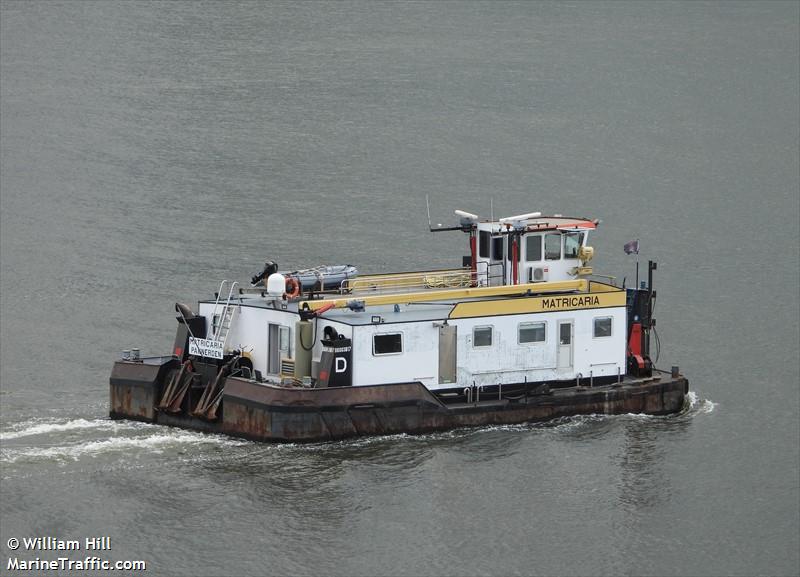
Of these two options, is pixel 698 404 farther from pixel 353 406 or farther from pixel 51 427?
pixel 51 427

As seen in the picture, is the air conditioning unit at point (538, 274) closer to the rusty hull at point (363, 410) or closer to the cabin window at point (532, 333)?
the cabin window at point (532, 333)

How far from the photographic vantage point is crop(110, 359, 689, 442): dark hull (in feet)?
114

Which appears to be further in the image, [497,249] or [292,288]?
[497,249]

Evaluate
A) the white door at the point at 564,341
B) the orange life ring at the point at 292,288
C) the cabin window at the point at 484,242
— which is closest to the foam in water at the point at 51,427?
the orange life ring at the point at 292,288

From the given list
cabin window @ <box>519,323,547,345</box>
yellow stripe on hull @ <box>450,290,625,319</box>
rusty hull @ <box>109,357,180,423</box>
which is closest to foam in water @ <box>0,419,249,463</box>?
rusty hull @ <box>109,357,180,423</box>

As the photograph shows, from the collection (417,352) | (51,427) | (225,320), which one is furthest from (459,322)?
(51,427)

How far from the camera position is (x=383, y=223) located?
5641 cm

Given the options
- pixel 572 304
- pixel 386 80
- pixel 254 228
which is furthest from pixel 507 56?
pixel 572 304

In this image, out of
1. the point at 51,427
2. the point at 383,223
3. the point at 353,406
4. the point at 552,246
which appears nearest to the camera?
the point at 353,406

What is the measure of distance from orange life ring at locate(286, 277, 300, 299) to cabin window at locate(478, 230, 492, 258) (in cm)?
499

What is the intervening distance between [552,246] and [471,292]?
8.68 ft

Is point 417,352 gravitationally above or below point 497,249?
below

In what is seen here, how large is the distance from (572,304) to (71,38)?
188 feet

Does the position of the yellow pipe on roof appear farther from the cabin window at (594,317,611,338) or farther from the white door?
the white door
